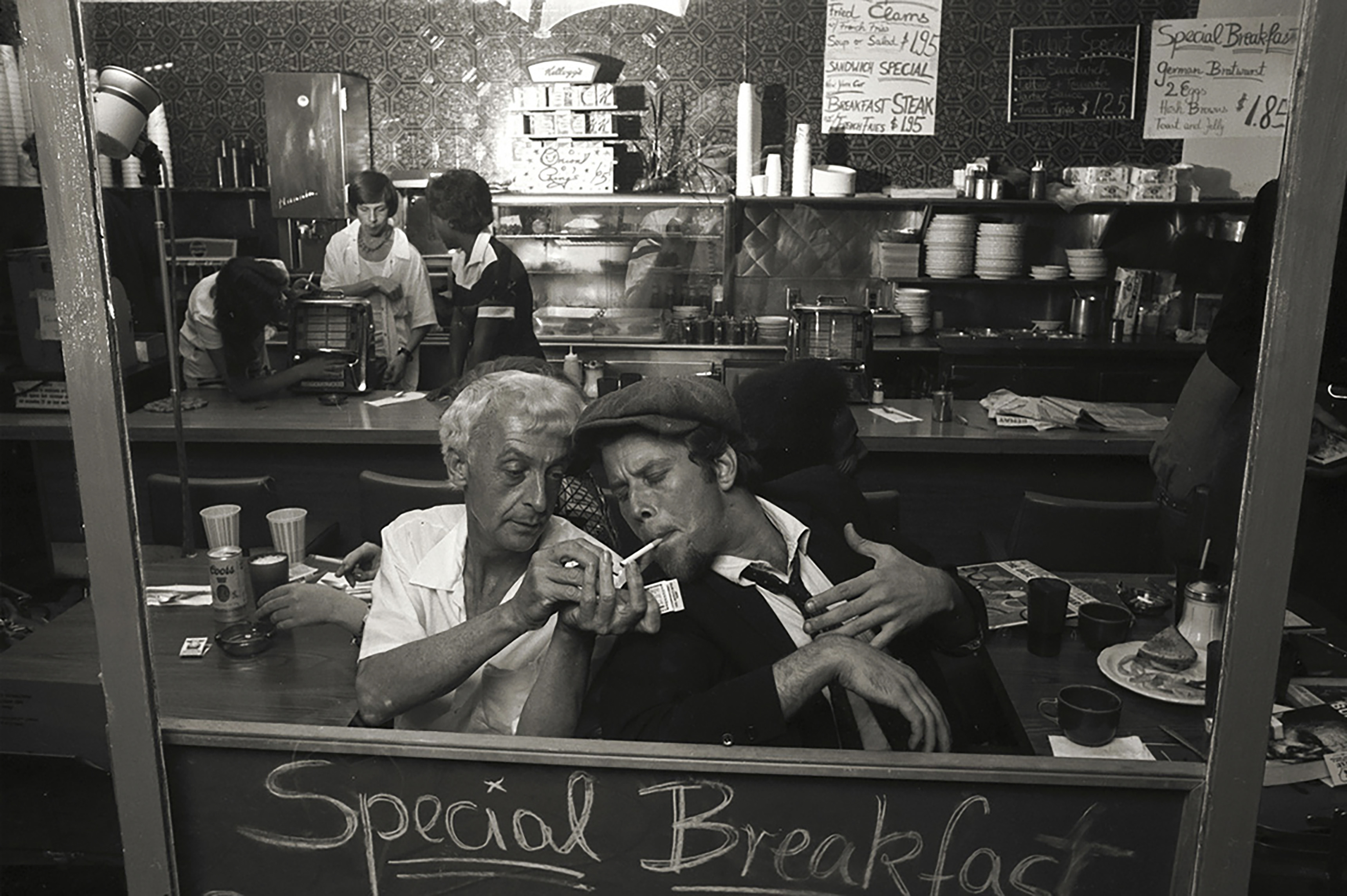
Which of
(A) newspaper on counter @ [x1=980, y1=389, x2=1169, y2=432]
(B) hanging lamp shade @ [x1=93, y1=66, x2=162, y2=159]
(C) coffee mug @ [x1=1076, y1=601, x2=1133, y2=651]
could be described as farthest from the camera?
(A) newspaper on counter @ [x1=980, y1=389, x2=1169, y2=432]

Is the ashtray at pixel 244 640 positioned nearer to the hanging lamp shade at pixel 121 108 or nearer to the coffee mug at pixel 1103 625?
the hanging lamp shade at pixel 121 108

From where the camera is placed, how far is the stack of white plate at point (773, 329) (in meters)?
1.62

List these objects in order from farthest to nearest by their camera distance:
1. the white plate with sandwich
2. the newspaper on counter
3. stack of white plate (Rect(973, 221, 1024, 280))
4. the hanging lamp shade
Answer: stack of white plate (Rect(973, 221, 1024, 280)), the newspaper on counter, the white plate with sandwich, the hanging lamp shade

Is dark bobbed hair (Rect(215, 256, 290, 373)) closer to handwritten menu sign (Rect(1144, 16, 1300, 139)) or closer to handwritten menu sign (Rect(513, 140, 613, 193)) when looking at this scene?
handwritten menu sign (Rect(513, 140, 613, 193))

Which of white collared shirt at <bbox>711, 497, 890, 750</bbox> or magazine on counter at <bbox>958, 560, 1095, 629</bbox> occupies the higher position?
white collared shirt at <bbox>711, 497, 890, 750</bbox>

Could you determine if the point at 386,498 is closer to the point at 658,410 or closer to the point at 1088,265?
the point at 658,410

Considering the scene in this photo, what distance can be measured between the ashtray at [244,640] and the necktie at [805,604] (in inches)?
38.9

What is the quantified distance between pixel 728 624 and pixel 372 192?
929mm

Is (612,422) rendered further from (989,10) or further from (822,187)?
(822,187)

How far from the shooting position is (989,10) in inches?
56.1

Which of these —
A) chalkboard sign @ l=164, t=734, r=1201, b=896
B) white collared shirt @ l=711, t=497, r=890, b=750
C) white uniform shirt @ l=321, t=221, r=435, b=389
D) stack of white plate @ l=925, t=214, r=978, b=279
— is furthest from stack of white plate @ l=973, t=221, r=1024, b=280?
chalkboard sign @ l=164, t=734, r=1201, b=896

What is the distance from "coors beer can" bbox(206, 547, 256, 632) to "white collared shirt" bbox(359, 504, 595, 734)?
0.46 metres

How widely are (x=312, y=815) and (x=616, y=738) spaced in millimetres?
435

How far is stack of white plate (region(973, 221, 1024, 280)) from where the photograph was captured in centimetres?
314
